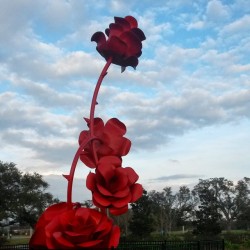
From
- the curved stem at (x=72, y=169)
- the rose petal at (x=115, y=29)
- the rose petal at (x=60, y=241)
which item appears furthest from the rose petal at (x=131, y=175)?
the rose petal at (x=115, y=29)

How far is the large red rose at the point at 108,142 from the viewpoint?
7.52 ft

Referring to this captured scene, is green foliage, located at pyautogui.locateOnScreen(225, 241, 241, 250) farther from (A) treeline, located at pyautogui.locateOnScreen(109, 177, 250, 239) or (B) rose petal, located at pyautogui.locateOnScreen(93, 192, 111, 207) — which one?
(B) rose petal, located at pyautogui.locateOnScreen(93, 192, 111, 207)

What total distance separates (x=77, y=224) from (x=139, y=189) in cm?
37

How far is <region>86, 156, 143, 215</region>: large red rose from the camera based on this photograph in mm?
2031

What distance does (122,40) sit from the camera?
7.95ft

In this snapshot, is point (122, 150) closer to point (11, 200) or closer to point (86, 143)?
point (86, 143)

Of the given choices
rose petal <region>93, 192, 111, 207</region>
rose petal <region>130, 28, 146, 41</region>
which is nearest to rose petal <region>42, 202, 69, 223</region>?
rose petal <region>93, 192, 111, 207</region>

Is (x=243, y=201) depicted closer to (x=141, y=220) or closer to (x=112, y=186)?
(x=141, y=220)

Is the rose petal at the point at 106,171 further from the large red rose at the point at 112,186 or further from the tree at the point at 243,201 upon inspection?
the tree at the point at 243,201

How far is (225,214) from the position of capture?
49531mm

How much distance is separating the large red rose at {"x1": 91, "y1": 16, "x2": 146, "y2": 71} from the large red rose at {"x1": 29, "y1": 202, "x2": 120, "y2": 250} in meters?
0.91

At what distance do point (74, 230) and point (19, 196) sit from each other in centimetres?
2611

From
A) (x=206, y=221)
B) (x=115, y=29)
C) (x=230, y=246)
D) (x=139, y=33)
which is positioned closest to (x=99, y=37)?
(x=115, y=29)

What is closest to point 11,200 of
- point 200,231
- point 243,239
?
point 200,231
